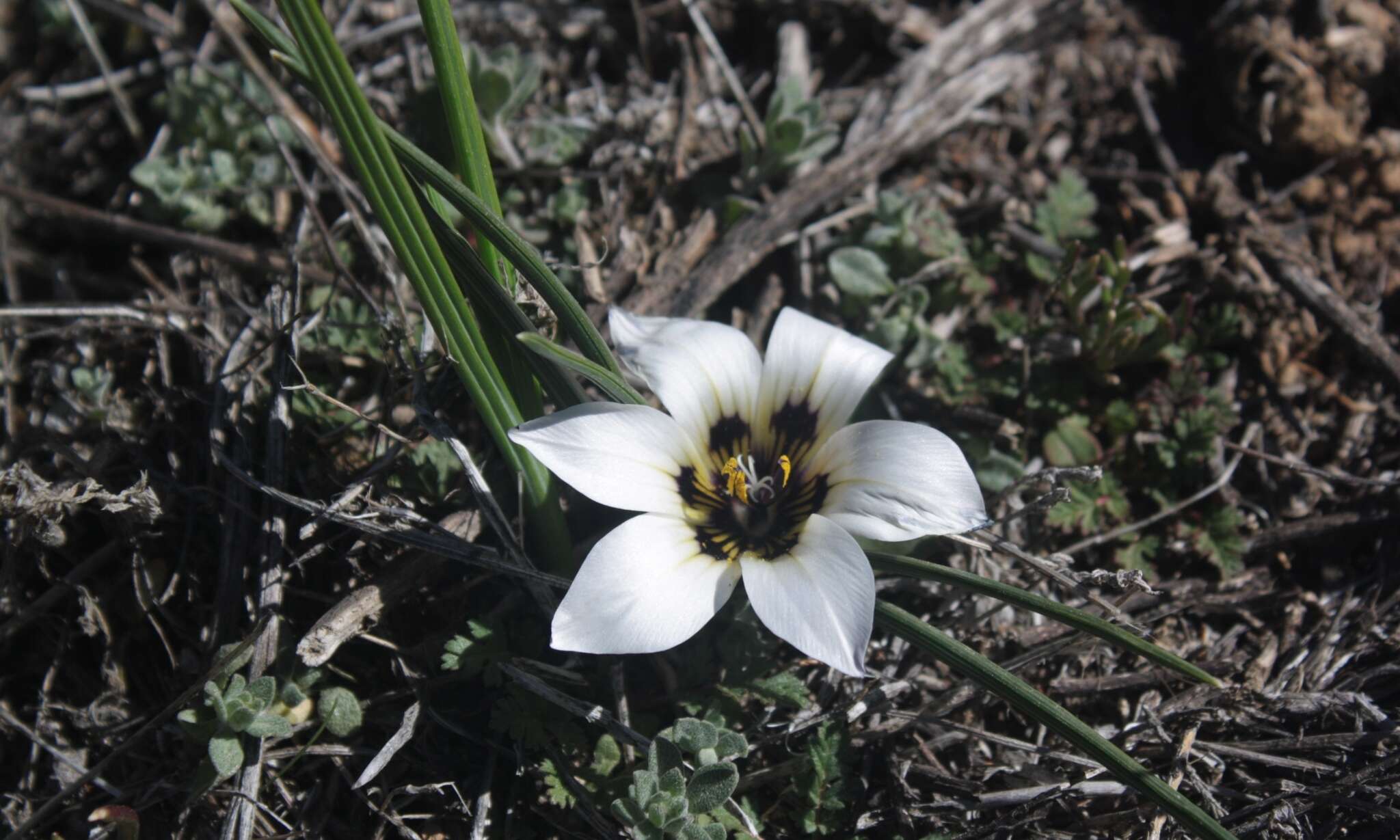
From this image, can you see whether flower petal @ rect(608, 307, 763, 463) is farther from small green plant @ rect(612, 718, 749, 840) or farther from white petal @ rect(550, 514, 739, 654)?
small green plant @ rect(612, 718, 749, 840)

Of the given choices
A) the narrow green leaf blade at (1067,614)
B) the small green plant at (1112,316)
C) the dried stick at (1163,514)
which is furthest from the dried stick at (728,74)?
the narrow green leaf blade at (1067,614)

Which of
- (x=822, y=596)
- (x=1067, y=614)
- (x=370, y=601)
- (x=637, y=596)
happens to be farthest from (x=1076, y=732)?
(x=370, y=601)

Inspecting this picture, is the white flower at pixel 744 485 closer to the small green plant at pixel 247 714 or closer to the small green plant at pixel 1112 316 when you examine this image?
the small green plant at pixel 247 714

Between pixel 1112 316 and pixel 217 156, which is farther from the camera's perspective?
pixel 217 156

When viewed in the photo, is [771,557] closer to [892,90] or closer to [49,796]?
[49,796]

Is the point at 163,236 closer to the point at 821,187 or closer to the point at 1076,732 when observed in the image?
the point at 821,187

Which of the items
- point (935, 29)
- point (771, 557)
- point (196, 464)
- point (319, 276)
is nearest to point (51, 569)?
point (196, 464)

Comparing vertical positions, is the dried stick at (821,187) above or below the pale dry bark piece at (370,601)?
above
